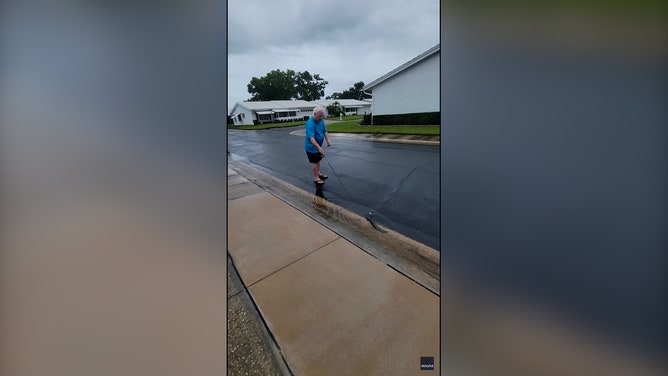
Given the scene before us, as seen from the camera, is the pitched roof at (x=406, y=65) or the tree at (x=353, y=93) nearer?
the pitched roof at (x=406, y=65)

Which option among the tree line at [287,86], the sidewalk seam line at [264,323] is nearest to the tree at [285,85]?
the tree line at [287,86]

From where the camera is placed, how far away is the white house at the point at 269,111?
41.2 inches

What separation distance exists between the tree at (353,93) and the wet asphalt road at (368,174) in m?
0.23

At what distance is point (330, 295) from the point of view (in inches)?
45.3

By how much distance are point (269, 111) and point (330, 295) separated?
973mm

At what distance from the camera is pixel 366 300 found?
43.8 inches

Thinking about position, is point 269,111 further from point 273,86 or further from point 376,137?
point 376,137

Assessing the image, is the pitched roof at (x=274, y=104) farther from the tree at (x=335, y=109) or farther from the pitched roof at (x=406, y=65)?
the pitched roof at (x=406, y=65)
